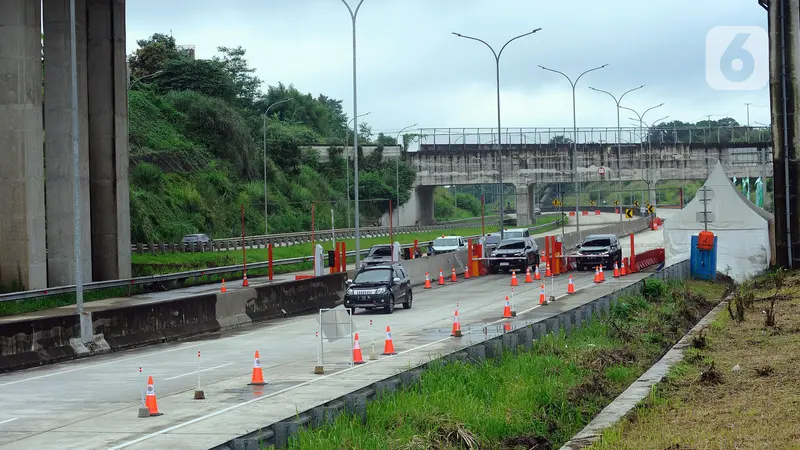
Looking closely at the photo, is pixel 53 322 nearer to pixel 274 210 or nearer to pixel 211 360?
pixel 211 360

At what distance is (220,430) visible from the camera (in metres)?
15.1

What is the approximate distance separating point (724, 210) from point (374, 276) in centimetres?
1659

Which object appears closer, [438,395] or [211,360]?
[438,395]

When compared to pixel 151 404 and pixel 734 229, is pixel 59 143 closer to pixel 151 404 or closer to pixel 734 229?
pixel 734 229

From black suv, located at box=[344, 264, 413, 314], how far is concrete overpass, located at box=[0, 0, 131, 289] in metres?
11.8


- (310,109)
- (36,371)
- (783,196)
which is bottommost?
(36,371)

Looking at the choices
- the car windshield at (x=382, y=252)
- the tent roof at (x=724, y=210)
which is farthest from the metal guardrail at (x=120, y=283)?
the tent roof at (x=724, y=210)

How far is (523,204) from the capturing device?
4296 inches

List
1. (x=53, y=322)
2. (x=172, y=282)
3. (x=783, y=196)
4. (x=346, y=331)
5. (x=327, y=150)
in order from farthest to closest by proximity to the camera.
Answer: (x=327, y=150) → (x=172, y=282) → (x=783, y=196) → (x=53, y=322) → (x=346, y=331)

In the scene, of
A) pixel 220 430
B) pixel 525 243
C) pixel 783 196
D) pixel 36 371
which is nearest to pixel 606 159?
pixel 525 243

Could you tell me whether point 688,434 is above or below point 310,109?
below

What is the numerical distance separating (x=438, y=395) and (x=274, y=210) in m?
80.8

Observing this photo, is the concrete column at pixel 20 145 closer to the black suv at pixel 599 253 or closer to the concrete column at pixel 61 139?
the concrete column at pixel 61 139

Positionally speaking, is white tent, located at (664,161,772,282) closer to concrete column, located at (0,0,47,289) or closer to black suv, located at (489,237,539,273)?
black suv, located at (489,237,539,273)
